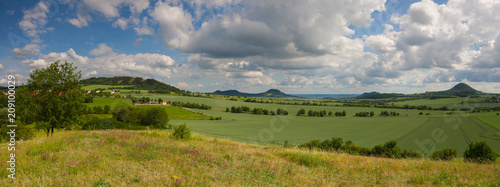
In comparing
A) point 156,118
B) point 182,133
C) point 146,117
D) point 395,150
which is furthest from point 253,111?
point 182,133

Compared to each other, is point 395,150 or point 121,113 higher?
point 121,113

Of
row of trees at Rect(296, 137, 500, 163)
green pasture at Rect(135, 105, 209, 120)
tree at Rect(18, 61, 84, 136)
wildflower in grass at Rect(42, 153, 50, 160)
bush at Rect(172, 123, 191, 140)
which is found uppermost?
tree at Rect(18, 61, 84, 136)

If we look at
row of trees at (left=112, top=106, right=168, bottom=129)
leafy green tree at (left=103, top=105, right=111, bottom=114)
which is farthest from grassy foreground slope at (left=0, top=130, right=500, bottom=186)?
leafy green tree at (left=103, top=105, right=111, bottom=114)

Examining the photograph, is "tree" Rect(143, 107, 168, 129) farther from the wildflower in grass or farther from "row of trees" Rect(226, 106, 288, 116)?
the wildflower in grass

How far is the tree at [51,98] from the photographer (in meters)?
16.9

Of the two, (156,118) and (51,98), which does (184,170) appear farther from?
(156,118)

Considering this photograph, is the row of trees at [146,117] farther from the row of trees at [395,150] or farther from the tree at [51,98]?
the tree at [51,98]

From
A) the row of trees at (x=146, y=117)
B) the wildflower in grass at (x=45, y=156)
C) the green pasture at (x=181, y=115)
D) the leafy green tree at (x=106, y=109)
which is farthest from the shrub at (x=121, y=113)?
the wildflower in grass at (x=45, y=156)

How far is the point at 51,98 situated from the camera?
17.5 m

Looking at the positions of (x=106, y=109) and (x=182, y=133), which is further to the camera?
(x=106, y=109)

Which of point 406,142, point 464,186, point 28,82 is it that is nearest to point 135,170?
point 464,186

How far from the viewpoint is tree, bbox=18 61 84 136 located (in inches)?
665

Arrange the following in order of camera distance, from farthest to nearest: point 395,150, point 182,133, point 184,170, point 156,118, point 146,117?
point 146,117, point 156,118, point 395,150, point 182,133, point 184,170

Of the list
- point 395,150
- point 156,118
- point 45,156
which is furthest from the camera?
point 156,118
